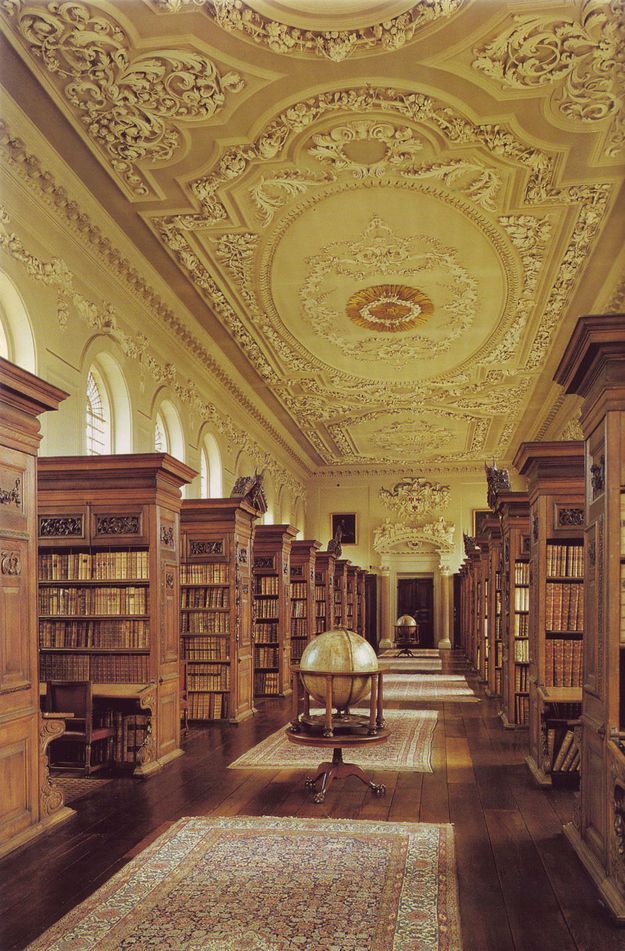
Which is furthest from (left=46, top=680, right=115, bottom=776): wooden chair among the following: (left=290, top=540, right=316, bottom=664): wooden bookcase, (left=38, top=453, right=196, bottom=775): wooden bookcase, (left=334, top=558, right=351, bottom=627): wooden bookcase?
(left=334, top=558, right=351, bottom=627): wooden bookcase

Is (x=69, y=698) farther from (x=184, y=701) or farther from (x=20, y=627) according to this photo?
(x=184, y=701)

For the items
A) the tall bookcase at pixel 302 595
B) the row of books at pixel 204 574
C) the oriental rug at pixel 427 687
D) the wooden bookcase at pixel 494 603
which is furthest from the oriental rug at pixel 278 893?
the tall bookcase at pixel 302 595

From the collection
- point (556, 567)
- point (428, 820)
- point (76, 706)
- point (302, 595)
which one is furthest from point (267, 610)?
point (428, 820)

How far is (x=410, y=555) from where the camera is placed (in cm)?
2855

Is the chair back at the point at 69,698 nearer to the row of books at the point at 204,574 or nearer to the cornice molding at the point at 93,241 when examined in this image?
the row of books at the point at 204,574

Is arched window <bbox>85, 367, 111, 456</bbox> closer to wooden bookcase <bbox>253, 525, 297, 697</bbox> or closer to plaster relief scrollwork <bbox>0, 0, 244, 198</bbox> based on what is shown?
plaster relief scrollwork <bbox>0, 0, 244, 198</bbox>

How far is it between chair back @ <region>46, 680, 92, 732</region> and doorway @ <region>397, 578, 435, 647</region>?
22.0 metres

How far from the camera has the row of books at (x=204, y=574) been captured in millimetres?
11117

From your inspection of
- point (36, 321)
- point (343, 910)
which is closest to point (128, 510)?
point (36, 321)

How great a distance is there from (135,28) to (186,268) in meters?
4.68

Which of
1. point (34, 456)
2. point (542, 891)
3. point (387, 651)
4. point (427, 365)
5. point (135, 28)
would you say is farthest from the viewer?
point (387, 651)

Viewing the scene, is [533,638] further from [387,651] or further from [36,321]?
[387,651]

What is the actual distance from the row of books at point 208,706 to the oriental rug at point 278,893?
4.96 m

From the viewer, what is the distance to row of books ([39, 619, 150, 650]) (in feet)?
27.6
